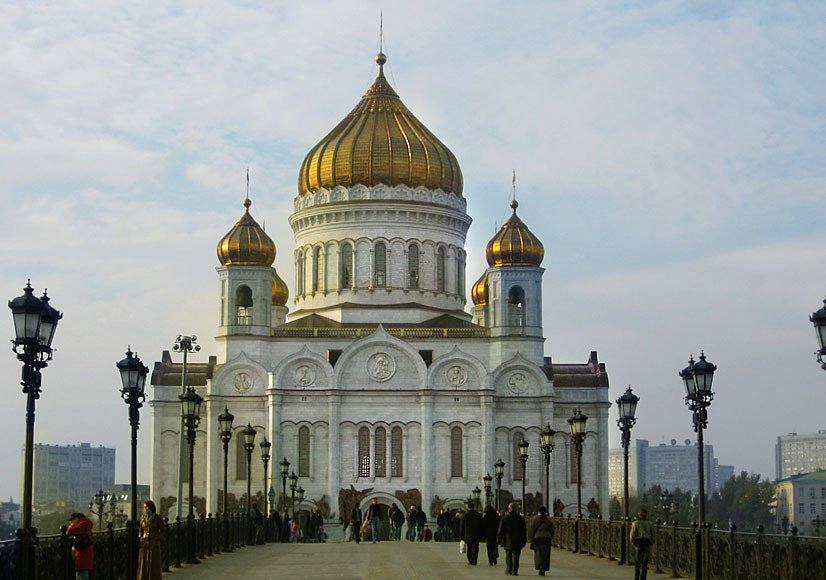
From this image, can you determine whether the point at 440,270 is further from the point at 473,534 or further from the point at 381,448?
the point at 473,534

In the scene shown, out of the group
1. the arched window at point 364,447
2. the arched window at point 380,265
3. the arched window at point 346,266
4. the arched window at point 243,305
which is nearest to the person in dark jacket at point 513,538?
the arched window at point 364,447

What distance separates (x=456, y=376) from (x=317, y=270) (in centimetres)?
925

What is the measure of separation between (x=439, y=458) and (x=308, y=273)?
11493 mm

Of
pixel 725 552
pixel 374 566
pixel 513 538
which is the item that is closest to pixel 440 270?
pixel 374 566

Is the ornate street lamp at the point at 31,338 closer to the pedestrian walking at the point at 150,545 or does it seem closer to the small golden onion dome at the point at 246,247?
the pedestrian walking at the point at 150,545

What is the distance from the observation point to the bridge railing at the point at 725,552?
20.7 m

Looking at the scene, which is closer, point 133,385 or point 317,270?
point 133,385

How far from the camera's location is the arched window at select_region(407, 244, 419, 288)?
7438 centimetres

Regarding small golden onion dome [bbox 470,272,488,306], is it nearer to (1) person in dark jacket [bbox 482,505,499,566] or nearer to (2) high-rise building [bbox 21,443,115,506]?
(1) person in dark jacket [bbox 482,505,499,566]

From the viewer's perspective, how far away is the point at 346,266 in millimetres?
74438

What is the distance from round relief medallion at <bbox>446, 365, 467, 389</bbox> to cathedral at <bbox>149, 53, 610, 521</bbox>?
6 cm

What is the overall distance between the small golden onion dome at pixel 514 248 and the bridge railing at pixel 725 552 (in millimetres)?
38186

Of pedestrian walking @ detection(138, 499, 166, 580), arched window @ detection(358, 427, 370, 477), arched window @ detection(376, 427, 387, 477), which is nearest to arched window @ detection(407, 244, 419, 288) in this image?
arched window @ detection(376, 427, 387, 477)

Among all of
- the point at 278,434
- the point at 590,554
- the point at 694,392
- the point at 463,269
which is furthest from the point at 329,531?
the point at 694,392
